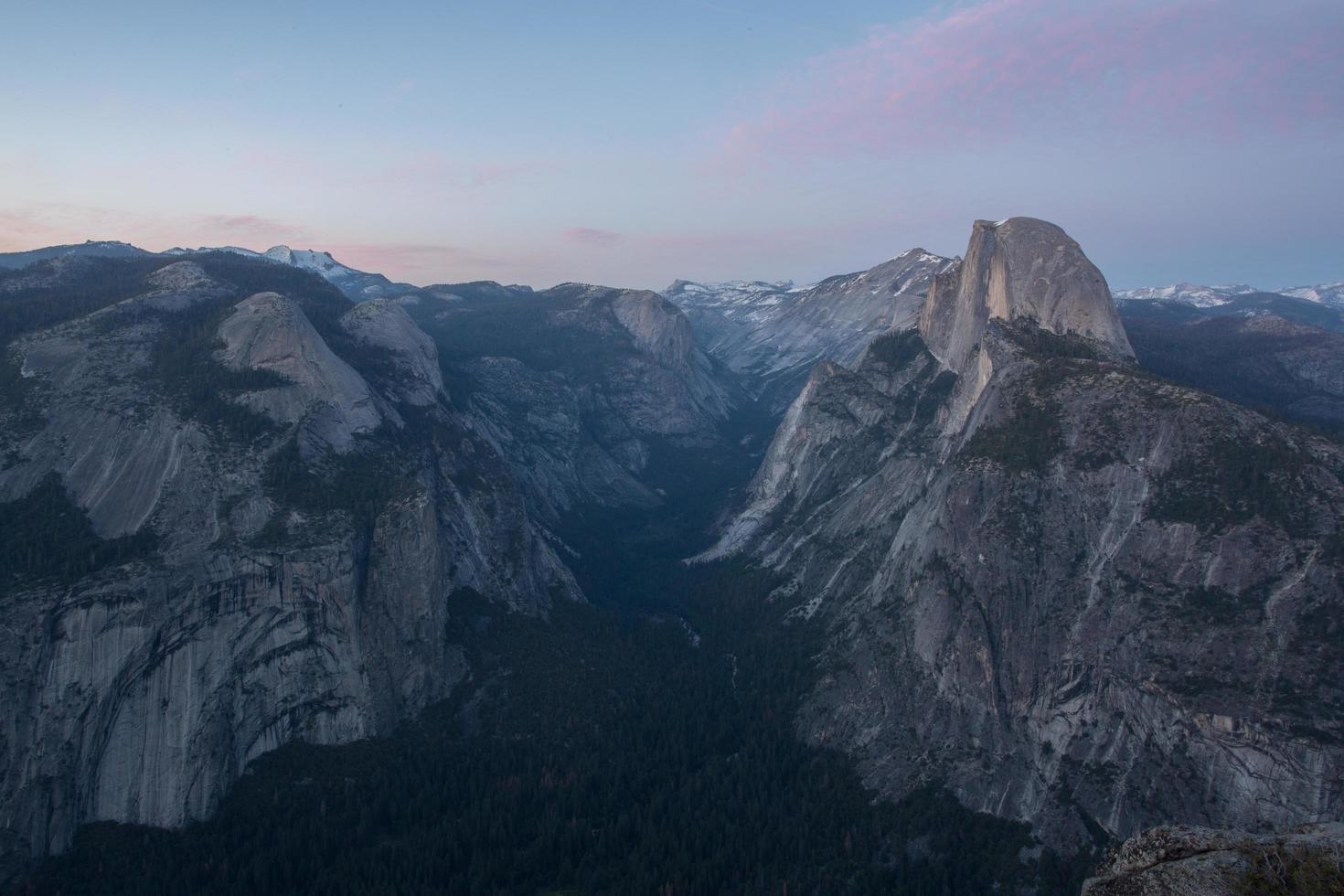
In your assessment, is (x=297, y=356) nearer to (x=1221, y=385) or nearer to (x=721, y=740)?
(x=721, y=740)

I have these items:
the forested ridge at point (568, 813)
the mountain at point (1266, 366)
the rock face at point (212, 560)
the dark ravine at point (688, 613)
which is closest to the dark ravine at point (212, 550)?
the rock face at point (212, 560)

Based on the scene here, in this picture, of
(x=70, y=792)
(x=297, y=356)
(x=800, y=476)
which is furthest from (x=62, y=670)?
(x=800, y=476)

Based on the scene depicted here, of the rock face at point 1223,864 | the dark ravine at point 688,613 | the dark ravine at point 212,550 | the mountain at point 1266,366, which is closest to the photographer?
the rock face at point 1223,864

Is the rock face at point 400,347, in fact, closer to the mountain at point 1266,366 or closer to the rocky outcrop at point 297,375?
the rocky outcrop at point 297,375

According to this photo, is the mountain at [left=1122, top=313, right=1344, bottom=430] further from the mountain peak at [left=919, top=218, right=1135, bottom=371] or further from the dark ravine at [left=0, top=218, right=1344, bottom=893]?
the dark ravine at [left=0, top=218, right=1344, bottom=893]

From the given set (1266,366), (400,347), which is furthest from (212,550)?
(1266,366)
